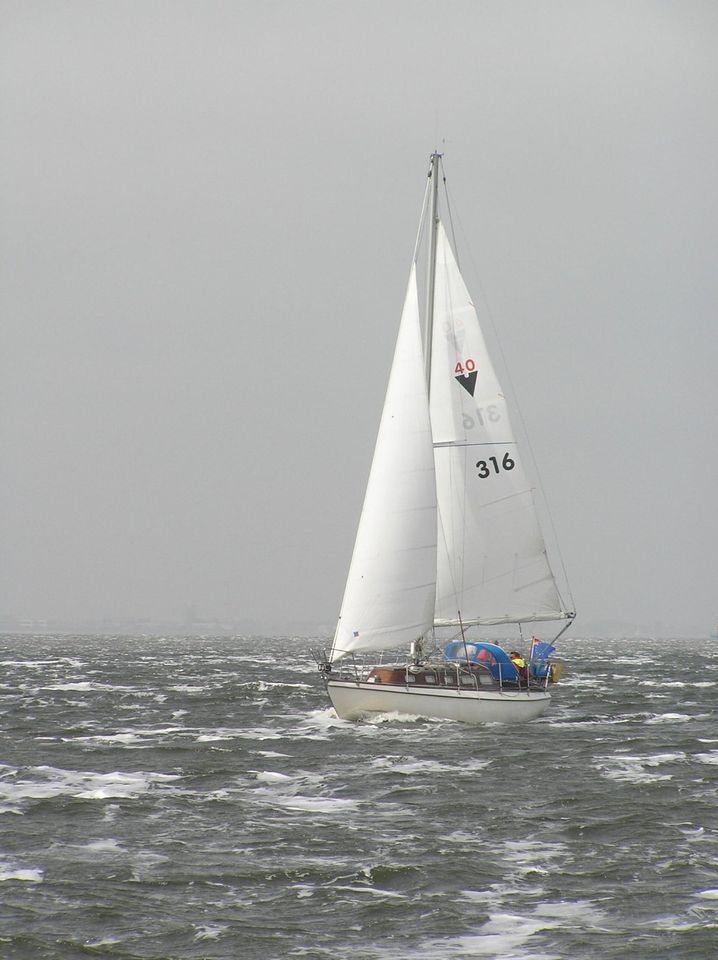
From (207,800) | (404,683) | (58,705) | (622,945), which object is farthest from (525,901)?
(58,705)

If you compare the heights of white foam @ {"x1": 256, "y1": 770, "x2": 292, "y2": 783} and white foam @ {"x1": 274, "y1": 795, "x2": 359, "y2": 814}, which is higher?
white foam @ {"x1": 256, "y1": 770, "x2": 292, "y2": 783}

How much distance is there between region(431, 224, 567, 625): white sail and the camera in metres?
42.5

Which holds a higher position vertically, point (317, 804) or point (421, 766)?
point (421, 766)

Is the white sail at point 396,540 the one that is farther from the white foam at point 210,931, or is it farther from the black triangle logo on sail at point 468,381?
the white foam at point 210,931

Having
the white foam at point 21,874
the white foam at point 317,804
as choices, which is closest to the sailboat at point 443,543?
the white foam at point 317,804

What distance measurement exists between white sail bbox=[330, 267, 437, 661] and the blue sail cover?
4.77ft

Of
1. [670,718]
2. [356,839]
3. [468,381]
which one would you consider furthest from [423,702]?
[356,839]

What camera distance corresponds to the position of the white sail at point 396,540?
39625 mm

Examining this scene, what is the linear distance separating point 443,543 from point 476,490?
7.87ft

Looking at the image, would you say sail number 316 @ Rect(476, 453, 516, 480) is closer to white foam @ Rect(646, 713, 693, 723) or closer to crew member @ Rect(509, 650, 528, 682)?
crew member @ Rect(509, 650, 528, 682)

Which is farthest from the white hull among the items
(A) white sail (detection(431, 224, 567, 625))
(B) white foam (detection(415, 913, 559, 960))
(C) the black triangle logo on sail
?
(B) white foam (detection(415, 913, 559, 960))

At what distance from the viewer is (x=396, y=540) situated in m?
40.2

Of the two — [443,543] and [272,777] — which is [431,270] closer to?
[443,543]

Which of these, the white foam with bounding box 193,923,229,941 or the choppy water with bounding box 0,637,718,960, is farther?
the choppy water with bounding box 0,637,718,960
